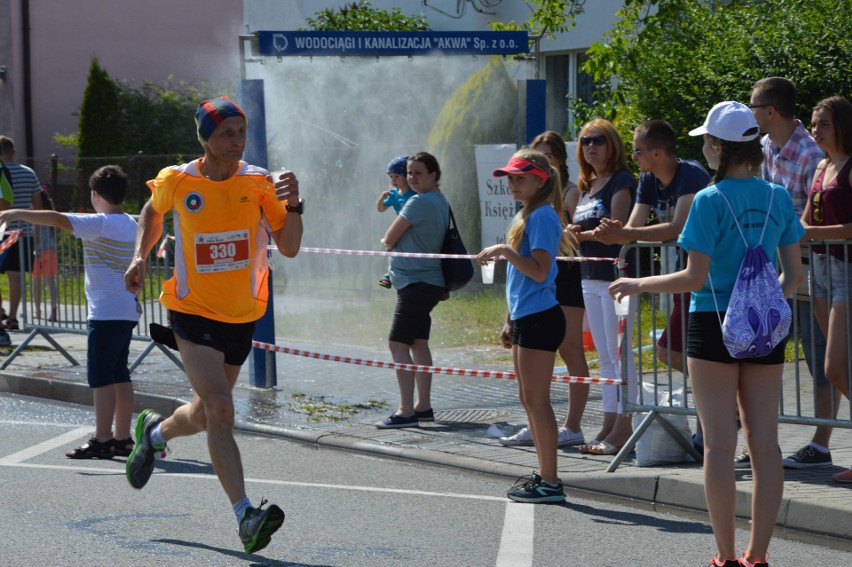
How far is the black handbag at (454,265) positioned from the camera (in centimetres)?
874

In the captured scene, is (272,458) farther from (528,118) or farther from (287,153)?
(287,153)

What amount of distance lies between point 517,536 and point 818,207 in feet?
7.89

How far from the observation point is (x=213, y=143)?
5820 mm

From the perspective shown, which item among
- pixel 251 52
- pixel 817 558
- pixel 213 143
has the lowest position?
pixel 817 558

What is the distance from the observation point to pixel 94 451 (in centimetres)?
793

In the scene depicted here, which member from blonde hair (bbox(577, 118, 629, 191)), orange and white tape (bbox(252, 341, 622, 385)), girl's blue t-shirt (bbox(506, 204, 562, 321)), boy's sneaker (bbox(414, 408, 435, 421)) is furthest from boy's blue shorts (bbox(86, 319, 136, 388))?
blonde hair (bbox(577, 118, 629, 191))

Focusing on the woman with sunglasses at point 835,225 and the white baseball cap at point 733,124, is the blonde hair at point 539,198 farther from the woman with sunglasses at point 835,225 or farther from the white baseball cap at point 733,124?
the white baseball cap at point 733,124

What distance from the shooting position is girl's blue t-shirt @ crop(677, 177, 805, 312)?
502 centimetres

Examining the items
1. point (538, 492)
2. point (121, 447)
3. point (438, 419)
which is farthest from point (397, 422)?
point (538, 492)

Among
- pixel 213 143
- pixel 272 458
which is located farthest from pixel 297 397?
pixel 213 143

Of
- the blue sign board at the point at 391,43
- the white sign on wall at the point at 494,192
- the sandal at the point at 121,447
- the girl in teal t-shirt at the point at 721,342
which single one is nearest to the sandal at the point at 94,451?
the sandal at the point at 121,447

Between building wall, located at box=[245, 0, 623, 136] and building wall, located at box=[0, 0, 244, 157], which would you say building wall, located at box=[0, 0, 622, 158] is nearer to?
building wall, located at box=[0, 0, 244, 157]

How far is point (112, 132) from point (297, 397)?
19.6 meters

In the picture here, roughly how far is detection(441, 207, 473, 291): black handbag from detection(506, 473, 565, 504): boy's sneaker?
2.24m
